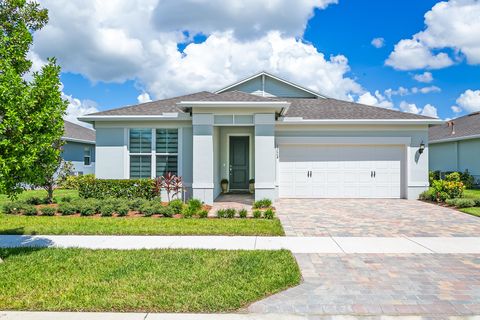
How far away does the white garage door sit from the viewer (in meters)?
13.8

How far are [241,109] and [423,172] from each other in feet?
28.4

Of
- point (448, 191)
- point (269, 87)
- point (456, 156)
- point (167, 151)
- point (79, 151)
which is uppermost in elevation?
point (269, 87)

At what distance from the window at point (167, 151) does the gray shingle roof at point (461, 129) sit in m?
18.3

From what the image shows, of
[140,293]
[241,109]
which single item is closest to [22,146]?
[140,293]

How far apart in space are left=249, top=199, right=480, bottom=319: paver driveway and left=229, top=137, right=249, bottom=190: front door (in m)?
8.03

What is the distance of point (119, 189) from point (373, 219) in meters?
9.14

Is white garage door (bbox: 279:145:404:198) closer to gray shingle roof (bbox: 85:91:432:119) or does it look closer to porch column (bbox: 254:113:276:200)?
gray shingle roof (bbox: 85:91:432:119)

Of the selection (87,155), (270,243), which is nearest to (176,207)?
(270,243)

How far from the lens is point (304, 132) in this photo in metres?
13.7

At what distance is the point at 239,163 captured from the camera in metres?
16.0

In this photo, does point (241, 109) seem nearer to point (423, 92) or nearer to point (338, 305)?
point (338, 305)

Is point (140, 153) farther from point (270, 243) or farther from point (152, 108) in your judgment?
point (270, 243)

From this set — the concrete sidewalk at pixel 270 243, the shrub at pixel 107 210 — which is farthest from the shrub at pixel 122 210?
the concrete sidewalk at pixel 270 243

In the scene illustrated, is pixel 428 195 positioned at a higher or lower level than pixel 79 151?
lower
